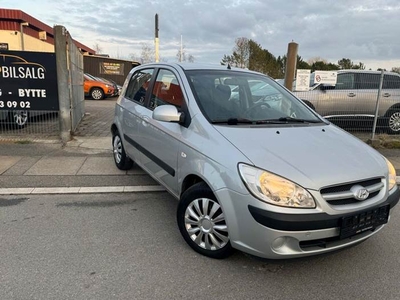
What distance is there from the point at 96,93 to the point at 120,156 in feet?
45.3

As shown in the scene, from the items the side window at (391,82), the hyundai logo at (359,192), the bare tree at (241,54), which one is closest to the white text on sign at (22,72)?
the hyundai logo at (359,192)

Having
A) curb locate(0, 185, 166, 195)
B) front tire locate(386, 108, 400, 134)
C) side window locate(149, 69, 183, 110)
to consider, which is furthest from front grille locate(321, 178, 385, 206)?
front tire locate(386, 108, 400, 134)

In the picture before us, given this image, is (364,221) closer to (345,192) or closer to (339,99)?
(345,192)

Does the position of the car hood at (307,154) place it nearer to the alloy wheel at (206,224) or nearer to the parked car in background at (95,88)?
the alloy wheel at (206,224)

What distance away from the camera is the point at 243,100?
360 centimetres

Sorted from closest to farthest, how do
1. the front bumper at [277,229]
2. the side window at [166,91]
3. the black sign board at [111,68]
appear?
1. the front bumper at [277,229]
2. the side window at [166,91]
3. the black sign board at [111,68]

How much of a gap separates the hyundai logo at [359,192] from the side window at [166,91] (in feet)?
5.93

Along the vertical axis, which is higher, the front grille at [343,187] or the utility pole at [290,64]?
the utility pole at [290,64]

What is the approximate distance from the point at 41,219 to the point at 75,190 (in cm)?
92

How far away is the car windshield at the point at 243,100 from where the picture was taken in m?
3.26

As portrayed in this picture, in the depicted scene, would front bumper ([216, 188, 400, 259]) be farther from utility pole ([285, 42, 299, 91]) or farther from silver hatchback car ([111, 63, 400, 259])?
utility pole ([285, 42, 299, 91])

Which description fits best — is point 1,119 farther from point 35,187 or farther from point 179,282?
point 179,282

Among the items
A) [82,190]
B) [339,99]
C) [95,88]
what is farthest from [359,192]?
[95,88]

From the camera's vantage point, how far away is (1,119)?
734 cm
